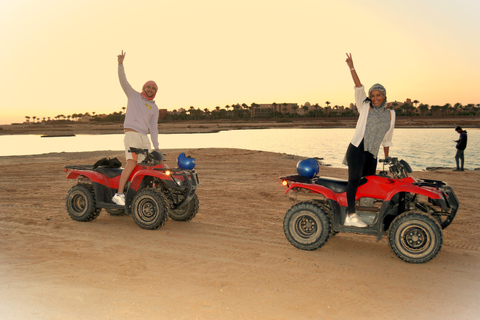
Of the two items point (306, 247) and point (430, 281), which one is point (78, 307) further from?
point (430, 281)

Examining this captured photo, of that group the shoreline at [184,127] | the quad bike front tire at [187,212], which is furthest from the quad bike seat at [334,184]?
the shoreline at [184,127]

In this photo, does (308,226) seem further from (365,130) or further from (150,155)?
(150,155)

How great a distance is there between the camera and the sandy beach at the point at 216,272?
3.91 metres

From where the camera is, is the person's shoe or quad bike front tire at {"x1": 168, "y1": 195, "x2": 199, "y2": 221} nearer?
the person's shoe

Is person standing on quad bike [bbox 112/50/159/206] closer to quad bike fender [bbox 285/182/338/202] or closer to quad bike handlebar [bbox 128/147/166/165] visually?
quad bike handlebar [bbox 128/147/166/165]

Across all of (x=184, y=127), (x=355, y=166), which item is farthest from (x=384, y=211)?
(x=184, y=127)

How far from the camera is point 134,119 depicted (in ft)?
23.0

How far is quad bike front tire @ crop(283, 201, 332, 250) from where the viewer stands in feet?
18.8

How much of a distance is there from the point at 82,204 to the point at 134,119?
213 centimetres

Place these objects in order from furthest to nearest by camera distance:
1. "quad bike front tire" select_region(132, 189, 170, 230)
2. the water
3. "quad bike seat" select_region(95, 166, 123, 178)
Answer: the water → "quad bike seat" select_region(95, 166, 123, 178) → "quad bike front tire" select_region(132, 189, 170, 230)

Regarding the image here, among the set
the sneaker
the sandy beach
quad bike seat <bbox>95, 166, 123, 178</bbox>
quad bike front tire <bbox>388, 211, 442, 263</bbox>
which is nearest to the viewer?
the sandy beach

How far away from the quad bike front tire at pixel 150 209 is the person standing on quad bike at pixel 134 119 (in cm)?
42

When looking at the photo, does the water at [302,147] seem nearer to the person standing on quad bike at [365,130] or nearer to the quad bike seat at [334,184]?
the quad bike seat at [334,184]

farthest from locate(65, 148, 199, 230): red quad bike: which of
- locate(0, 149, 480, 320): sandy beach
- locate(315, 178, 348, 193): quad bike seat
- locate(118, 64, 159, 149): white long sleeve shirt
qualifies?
locate(315, 178, 348, 193): quad bike seat
